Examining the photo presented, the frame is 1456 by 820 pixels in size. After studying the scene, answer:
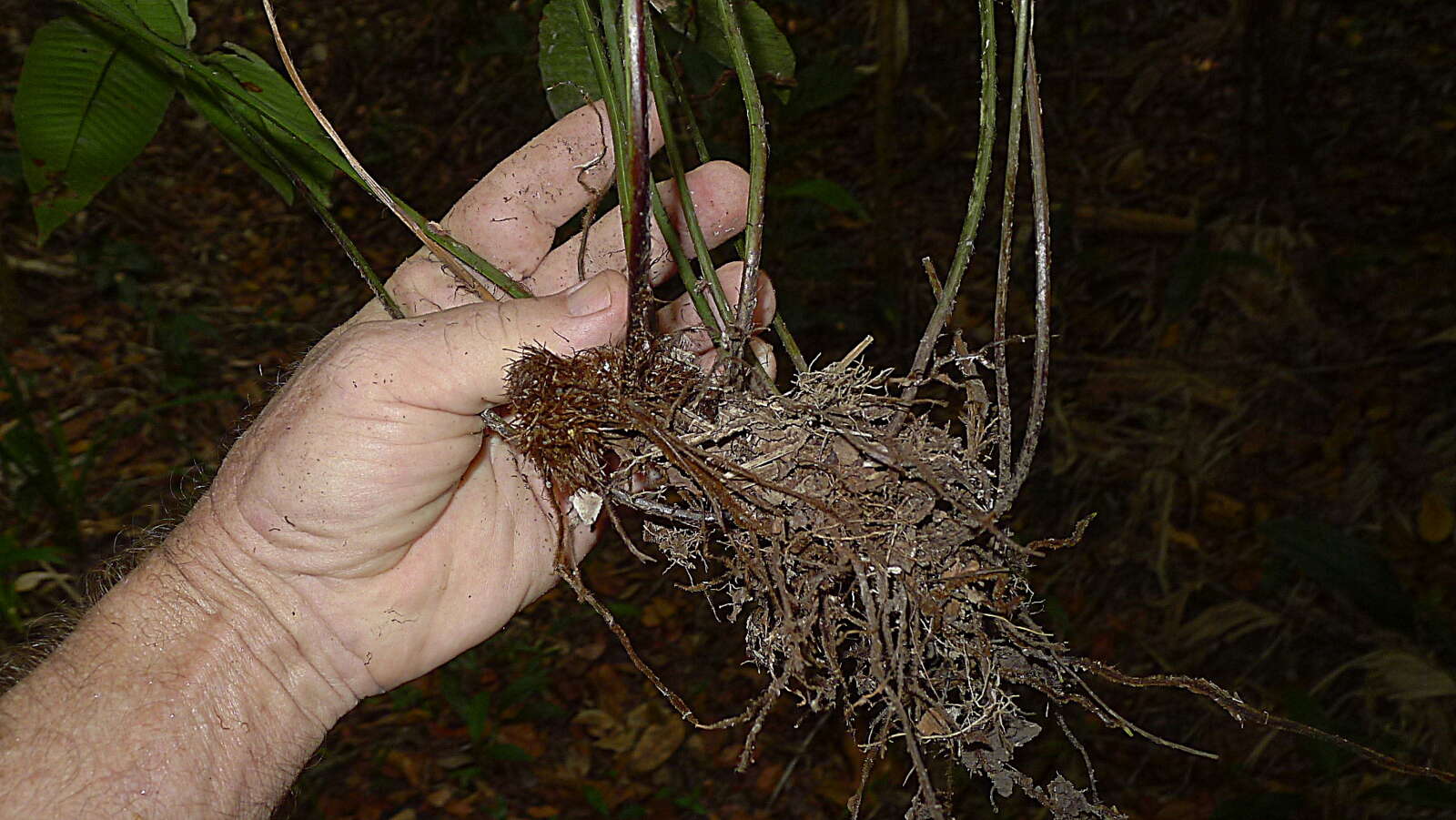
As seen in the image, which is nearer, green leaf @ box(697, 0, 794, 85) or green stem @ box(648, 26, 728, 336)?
green stem @ box(648, 26, 728, 336)

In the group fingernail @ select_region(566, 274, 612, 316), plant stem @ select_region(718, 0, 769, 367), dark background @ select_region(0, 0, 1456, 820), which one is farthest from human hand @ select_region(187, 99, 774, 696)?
dark background @ select_region(0, 0, 1456, 820)

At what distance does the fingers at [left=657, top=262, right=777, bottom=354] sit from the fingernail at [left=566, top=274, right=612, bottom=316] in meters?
0.17

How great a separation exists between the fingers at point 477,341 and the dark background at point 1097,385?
822 millimetres

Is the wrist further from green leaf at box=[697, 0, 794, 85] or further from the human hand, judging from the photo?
green leaf at box=[697, 0, 794, 85]

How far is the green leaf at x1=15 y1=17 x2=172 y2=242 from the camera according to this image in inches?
35.1

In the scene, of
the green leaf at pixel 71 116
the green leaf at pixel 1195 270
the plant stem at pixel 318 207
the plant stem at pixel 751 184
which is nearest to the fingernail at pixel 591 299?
the plant stem at pixel 751 184

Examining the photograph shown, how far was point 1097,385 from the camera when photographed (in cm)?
237

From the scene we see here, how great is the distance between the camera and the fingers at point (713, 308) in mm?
980

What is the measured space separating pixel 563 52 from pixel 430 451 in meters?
0.43

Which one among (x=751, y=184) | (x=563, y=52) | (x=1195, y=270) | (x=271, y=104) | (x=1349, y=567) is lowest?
(x=1349, y=567)

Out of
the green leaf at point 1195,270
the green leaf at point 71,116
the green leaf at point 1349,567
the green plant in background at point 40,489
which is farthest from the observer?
the green leaf at point 1195,270

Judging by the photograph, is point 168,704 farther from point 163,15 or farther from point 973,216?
point 973,216

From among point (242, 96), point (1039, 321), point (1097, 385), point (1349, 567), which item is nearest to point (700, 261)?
point (1039, 321)

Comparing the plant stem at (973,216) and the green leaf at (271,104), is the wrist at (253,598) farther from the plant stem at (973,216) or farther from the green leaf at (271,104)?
the plant stem at (973,216)
